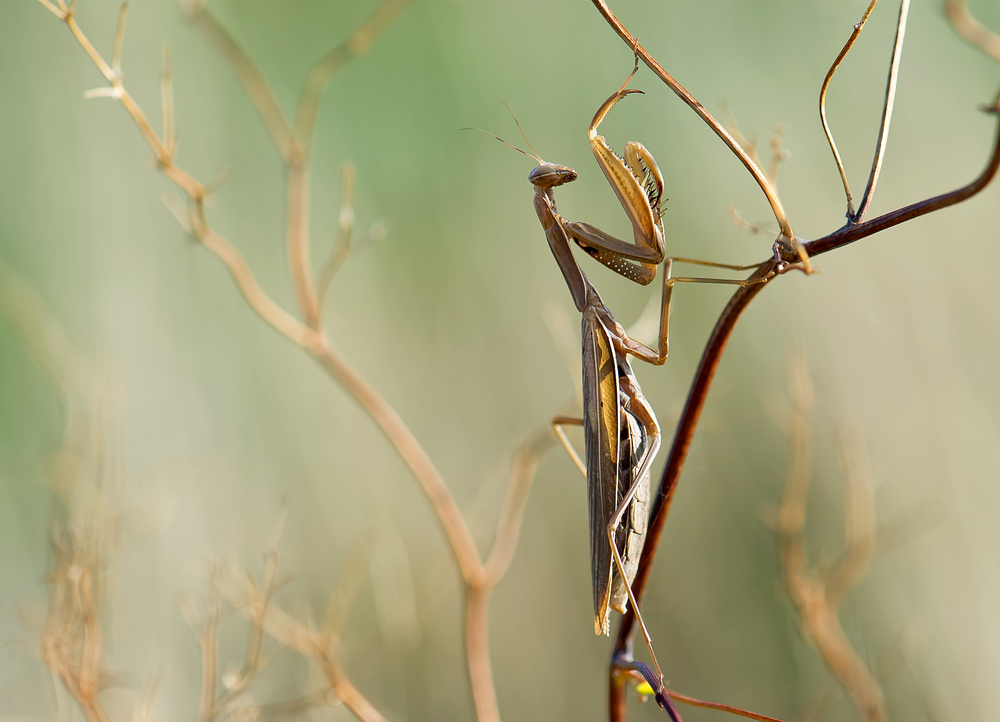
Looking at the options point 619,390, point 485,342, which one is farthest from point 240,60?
point 485,342

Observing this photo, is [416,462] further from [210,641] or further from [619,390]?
[210,641]

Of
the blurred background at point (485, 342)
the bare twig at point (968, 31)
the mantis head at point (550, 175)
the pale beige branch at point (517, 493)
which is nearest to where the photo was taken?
the bare twig at point (968, 31)

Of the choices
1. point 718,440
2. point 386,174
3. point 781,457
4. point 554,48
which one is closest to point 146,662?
point 386,174

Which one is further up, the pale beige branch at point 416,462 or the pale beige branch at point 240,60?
the pale beige branch at point 240,60

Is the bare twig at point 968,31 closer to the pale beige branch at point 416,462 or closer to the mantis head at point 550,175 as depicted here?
the mantis head at point 550,175

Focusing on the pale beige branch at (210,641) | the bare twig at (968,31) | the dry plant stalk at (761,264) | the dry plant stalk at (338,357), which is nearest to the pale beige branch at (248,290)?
the dry plant stalk at (338,357)

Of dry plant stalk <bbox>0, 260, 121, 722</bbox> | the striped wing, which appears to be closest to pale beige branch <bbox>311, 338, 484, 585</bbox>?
the striped wing

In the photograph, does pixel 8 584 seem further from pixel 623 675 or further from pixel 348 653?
pixel 623 675

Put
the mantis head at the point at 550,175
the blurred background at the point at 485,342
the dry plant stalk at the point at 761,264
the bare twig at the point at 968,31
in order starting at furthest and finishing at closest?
the blurred background at the point at 485,342 → the mantis head at the point at 550,175 → the bare twig at the point at 968,31 → the dry plant stalk at the point at 761,264
